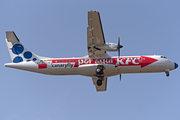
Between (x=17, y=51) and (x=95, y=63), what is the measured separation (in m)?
8.00

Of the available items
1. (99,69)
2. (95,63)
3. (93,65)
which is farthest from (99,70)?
(95,63)

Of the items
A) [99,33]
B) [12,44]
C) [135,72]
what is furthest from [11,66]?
[135,72]

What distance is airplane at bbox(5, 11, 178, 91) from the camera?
25.8 m

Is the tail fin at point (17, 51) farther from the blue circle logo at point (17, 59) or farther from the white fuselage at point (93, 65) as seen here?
the white fuselage at point (93, 65)

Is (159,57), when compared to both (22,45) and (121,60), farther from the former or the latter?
(22,45)

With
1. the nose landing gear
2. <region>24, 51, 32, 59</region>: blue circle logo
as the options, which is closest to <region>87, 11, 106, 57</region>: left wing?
the nose landing gear

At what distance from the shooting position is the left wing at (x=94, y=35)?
75.8ft

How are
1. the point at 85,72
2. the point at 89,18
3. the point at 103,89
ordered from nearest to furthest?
the point at 89,18
the point at 85,72
the point at 103,89

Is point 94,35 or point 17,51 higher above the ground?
point 94,35

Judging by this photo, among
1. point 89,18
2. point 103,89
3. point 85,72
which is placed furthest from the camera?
point 103,89

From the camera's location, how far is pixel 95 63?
86.6ft

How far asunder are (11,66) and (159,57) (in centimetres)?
1451

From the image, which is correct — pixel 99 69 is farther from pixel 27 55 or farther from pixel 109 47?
pixel 27 55

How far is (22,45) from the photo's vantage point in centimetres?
2762
